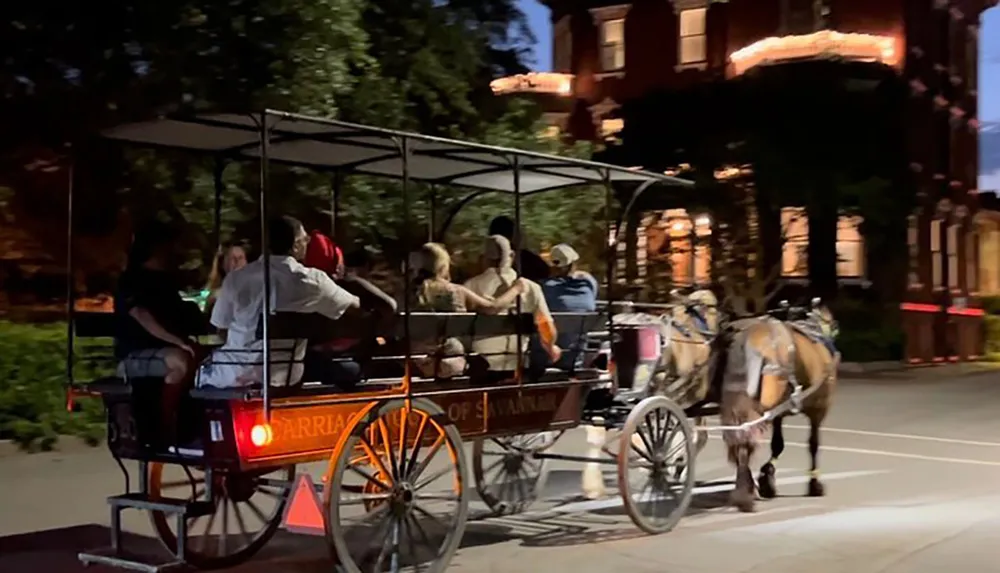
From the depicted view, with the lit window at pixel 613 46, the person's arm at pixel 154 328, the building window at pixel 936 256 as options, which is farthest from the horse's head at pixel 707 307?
the building window at pixel 936 256

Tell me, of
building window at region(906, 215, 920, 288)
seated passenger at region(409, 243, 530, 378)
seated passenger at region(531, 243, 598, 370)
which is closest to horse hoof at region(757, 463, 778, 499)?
seated passenger at region(531, 243, 598, 370)

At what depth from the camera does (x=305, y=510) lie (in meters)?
7.16

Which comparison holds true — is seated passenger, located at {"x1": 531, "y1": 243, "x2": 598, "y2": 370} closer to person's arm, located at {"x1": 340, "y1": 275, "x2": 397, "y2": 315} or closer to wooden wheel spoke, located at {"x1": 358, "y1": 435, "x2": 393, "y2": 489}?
person's arm, located at {"x1": 340, "y1": 275, "x2": 397, "y2": 315}

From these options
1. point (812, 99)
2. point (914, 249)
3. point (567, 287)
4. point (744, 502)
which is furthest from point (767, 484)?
point (914, 249)

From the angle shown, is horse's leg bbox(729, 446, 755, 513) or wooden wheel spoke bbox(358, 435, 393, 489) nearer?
wooden wheel spoke bbox(358, 435, 393, 489)

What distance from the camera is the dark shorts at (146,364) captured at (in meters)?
7.56

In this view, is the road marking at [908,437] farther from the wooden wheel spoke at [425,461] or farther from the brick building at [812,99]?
the wooden wheel spoke at [425,461]

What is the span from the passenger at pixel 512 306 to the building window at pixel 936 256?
2889cm

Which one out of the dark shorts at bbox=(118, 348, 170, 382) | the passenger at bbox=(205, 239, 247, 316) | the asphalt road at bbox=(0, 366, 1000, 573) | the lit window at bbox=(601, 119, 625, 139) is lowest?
the asphalt road at bbox=(0, 366, 1000, 573)

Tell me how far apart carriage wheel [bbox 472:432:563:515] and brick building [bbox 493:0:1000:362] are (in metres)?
15.1

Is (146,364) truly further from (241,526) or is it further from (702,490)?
(702,490)

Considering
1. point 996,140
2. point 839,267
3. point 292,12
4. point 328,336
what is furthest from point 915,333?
point 996,140

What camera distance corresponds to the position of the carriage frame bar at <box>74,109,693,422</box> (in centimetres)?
734

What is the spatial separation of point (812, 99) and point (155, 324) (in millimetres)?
24991
